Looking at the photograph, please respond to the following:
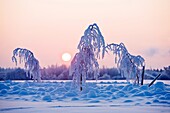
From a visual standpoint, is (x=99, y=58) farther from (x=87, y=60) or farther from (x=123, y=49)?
(x=123, y=49)

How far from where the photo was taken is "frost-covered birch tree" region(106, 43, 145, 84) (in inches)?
691

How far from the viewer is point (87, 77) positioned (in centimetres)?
1531

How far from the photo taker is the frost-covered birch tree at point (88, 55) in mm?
14719

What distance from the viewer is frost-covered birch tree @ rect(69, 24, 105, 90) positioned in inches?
579

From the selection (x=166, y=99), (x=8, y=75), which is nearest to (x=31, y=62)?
(x=166, y=99)

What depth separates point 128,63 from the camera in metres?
18.0

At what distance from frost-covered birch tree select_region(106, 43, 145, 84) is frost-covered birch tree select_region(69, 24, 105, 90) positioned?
240 cm

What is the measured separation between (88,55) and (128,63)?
3987 mm

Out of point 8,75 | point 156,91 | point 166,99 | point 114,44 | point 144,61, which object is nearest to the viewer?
point 166,99

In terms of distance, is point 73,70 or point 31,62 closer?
point 73,70

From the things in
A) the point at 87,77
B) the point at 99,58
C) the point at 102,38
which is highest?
the point at 102,38

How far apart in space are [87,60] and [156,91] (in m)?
3.85

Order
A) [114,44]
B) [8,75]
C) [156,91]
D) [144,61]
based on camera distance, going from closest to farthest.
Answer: [156,91]
[114,44]
[144,61]
[8,75]

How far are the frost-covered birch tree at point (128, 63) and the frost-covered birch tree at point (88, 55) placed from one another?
2.40 metres
